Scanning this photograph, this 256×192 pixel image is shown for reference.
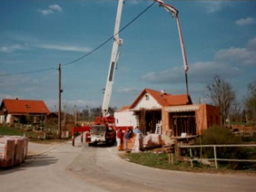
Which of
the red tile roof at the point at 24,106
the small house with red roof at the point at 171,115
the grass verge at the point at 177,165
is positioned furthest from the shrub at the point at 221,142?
the red tile roof at the point at 24,106

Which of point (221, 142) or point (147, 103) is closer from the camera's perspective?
point (221, 142)

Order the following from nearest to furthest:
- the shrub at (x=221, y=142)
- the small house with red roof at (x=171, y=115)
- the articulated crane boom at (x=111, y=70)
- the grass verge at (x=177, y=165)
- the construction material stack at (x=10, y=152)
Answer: the grass verge at (x=177, y=165) < the construction material stack at (x=10, y=152) < the shrub at (x=221, y=142) < the small house with red roof at (x=171, y=115) < the articulated crane boom at (x=111, y=70)

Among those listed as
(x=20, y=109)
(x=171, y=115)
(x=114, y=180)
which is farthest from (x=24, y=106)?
(x=114, y=180)

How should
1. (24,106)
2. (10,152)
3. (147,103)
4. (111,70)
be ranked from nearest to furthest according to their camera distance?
(10,152) < (111,70) < (147,103) < (24,106)

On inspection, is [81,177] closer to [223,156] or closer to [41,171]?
[41,171]

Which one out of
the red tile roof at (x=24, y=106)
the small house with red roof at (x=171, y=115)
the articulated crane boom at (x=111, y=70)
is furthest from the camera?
the red tile roof at (x=24, y=106)

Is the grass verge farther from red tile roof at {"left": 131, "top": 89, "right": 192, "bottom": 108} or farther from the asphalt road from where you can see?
red tile roof at {"left": 131, "top": 89, "right": 192, "bottom": 108}

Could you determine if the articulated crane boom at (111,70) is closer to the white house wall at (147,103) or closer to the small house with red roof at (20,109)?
the white house wall at (147,103)

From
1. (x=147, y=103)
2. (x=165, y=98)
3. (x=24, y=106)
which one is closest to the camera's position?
(x=147, y=103)

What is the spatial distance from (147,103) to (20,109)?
35891 millimetres

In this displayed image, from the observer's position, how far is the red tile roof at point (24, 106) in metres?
54.4

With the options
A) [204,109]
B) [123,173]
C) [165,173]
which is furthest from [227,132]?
[204,109]

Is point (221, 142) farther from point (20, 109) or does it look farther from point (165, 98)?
point (20, 109)

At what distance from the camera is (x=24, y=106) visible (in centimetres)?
5709
